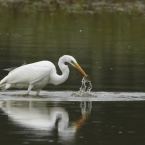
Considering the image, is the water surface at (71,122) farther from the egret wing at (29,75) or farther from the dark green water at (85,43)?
the dark green water at (85,43)

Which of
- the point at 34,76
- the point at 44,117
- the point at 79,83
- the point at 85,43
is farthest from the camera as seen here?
the point at 85,43

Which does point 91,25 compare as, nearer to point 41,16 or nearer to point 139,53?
point 41,16

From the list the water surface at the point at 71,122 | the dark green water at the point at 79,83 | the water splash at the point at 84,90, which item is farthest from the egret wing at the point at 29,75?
the water surface at the point at 71,122

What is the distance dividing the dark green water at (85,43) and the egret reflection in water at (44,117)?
243 cm

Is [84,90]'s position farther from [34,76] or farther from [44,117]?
[44,117]

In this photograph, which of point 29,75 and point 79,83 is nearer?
point 29,75

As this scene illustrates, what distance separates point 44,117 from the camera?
11.1 meters

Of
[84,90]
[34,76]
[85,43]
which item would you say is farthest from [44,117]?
[85,43]

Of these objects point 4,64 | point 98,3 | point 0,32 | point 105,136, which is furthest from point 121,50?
point 98,3

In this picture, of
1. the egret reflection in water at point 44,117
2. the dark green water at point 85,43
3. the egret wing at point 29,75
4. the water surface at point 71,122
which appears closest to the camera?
the water surface at point 71,122

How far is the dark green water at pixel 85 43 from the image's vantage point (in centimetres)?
1655

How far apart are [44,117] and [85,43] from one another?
524 inches

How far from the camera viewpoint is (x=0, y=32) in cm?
2788

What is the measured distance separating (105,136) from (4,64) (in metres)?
8.75
